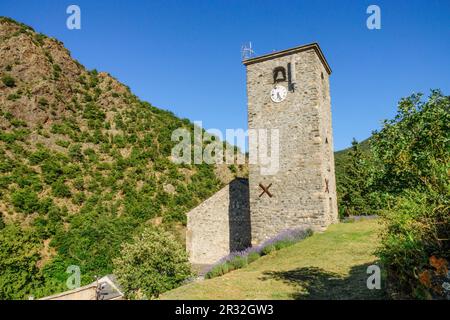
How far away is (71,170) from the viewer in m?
45.1

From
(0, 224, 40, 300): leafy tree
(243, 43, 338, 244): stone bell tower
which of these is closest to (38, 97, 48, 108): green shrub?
(0, 224, 40, 300): leafy tree

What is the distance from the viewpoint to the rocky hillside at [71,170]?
29797mm

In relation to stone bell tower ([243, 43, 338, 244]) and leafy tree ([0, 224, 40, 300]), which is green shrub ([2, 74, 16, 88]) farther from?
stone bell tower ([243, 43, 338, 244])

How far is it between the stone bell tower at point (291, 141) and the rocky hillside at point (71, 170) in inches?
737

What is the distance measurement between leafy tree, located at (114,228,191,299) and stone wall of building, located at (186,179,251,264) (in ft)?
24.8

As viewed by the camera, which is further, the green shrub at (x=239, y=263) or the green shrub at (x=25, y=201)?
the green shrub at (x=25, y=201)

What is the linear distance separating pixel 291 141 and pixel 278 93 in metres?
3.36

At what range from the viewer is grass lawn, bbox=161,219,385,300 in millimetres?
8398

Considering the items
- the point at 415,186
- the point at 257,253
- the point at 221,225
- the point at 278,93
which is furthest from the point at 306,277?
the point at 221,225

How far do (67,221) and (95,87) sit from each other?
36709mm

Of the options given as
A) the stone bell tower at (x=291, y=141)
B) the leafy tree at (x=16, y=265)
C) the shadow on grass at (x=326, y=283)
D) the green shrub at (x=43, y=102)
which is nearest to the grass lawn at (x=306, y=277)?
the shadow on grass at (x=326, y=283)

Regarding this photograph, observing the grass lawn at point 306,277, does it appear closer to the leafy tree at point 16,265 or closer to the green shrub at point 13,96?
the leafy tree at point 16,265

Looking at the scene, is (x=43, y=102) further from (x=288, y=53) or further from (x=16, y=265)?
(x=288, y=53)

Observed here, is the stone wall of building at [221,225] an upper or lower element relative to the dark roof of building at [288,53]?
lower
